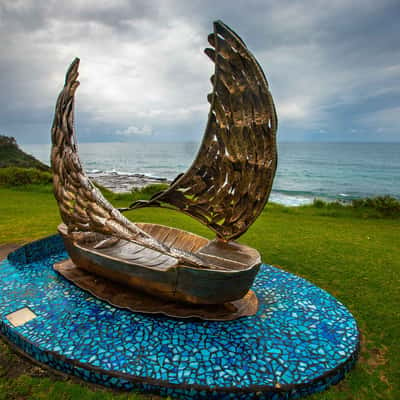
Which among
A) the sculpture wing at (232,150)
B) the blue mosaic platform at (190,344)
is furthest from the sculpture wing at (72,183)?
the sculpture wing at (232,150)

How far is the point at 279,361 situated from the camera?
3.62 m

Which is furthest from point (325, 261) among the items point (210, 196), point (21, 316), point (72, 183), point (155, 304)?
point (21, 316)

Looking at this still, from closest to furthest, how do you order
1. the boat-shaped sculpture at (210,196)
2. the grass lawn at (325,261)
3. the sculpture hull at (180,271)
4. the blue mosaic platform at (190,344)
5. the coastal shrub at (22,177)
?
the blue mosaic platform at (190,344) → the grass lawn at (325,261) → the sculpture hull at (180,271) → the boat-shaped sculpture at (210,196) → the coastal shrub at (22,177)

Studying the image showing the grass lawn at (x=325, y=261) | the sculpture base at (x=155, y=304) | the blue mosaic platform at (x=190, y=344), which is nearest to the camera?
the blue mosaic platform at (x=190, y=344)

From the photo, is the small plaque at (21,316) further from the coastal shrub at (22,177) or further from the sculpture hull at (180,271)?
the coastal shrub at (22,177)

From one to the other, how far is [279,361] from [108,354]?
6.35 ft

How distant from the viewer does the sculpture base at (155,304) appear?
Answer: 171 inches

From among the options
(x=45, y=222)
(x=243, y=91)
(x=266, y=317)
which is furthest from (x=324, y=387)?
(x=45, y=222)

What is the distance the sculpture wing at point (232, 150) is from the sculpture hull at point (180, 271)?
0.44 meters

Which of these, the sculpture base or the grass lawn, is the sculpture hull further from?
the grass lawn

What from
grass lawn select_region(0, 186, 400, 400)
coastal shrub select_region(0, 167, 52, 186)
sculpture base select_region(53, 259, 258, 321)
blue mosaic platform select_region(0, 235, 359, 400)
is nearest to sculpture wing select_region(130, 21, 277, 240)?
sculpture base select_region(53, 259, 258, 321)

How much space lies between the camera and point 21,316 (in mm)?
4273

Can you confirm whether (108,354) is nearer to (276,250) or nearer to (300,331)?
(300,331)

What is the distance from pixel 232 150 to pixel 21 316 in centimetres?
379
